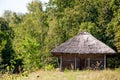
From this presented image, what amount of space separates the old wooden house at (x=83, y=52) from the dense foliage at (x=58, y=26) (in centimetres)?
575

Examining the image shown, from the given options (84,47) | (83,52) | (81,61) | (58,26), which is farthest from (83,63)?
(58,26)

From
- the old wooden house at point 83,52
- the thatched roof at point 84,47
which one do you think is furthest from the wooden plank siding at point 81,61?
the thatched roof at point 84,47

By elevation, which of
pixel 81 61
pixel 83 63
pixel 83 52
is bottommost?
pixel 83 63

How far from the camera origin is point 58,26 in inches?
1481

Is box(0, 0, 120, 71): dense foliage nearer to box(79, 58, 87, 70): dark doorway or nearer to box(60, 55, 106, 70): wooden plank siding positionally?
box(60, 55, 106, 70): wooden plank siding

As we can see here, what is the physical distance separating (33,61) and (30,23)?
22.8 feet

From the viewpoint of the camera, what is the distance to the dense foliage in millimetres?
34625

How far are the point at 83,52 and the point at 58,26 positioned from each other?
1294cm

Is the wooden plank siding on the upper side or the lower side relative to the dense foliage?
lower

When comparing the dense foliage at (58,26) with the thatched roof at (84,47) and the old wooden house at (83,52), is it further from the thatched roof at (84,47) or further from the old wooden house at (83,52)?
the thatched roof at (84,47)

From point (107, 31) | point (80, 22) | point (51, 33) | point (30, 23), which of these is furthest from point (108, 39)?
point (30, 23)

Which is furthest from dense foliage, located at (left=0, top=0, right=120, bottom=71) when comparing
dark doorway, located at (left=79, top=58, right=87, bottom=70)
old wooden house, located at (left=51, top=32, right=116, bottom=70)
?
dark doorway, located at (left=79, top=58, right=87, bottom=70)

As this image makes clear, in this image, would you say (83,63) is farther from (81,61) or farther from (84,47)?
(84,47)

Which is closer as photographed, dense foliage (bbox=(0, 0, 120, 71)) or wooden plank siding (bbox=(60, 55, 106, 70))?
wooden plank siding (bbox=(60, 55, 106, 70))
